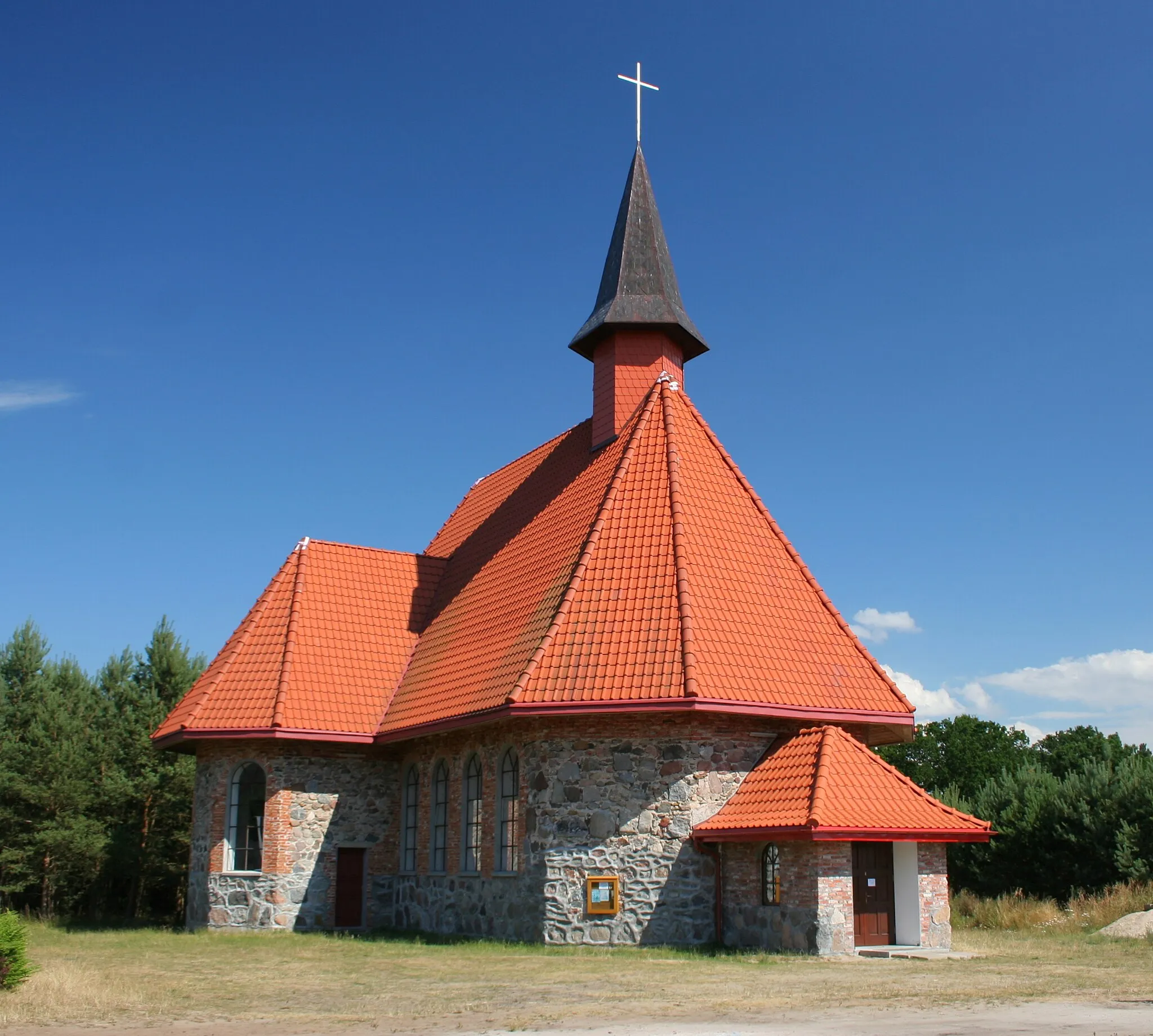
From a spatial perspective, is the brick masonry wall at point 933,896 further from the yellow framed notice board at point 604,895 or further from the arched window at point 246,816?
the arched window at point 246,816

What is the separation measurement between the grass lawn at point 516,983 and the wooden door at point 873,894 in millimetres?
1108

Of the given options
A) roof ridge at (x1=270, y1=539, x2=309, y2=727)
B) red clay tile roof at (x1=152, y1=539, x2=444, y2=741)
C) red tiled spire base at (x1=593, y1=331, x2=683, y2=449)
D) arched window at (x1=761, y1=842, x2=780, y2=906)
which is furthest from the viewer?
red tiled spire base at (x1=593, y1=331, x2=683, y2=449)

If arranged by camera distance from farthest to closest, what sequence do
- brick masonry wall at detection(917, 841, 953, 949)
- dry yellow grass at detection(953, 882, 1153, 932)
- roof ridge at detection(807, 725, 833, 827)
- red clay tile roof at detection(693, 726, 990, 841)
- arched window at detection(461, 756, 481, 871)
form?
dry yellow grass at detection(953, 882, 1153, 932) → arched window at detection(461, 756, 481, 871) → brick masonry wall at detection(917, 841, 953, 949) → red clay tile roof at detection(693, 726, 990, 841) → roof ridge at detection(807, 725, 833, 827)

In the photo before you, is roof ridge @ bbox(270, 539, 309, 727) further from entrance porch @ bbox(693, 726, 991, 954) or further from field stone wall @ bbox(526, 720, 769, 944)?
entrance porch @ bbox(693, 726, 991, 954)

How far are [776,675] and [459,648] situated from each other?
5826mm

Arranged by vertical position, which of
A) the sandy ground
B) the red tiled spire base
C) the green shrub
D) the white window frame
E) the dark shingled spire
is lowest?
the sandy ground

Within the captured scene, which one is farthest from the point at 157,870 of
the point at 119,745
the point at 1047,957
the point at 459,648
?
the point at 1047,957

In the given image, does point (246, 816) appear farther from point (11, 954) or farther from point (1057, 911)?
point (1057, 911)

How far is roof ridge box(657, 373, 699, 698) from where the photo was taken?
51.0 feet

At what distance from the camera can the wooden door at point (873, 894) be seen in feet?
50.6

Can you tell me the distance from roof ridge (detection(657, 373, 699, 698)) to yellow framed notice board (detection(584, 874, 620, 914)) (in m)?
2.81

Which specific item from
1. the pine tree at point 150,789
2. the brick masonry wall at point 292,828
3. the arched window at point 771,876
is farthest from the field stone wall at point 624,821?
the pine tree at point 150,789

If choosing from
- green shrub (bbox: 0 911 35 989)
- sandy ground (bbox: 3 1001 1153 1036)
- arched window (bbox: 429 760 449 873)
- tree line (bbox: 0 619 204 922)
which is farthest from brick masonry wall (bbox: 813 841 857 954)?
tree line (bbox: 0 619 204 922)

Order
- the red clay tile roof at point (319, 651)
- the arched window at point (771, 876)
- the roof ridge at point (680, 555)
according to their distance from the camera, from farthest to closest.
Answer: the red clay tile roof at point (319, 651), the roof ridge at point (680, 555), the arched window at point (771, 876)
